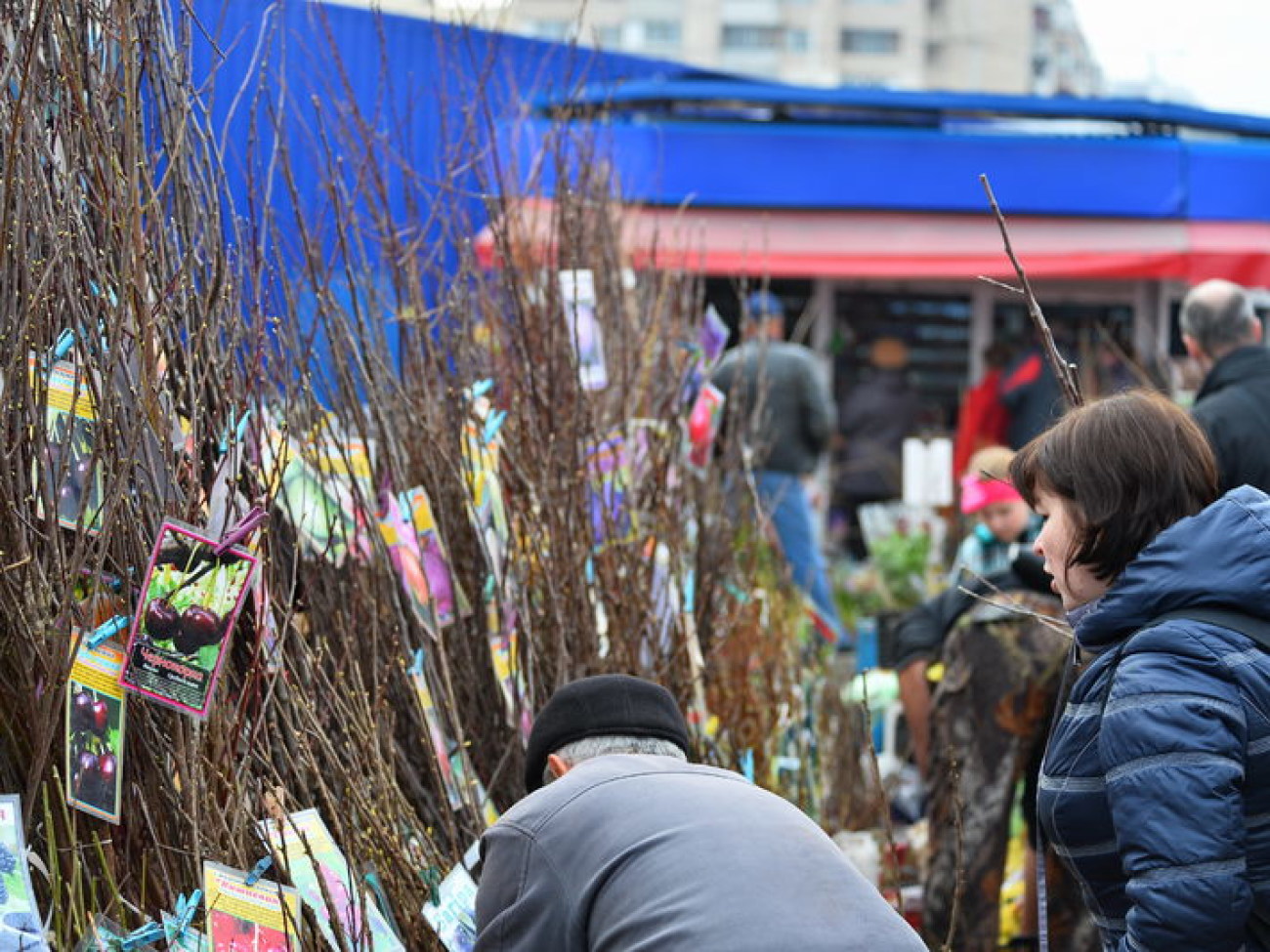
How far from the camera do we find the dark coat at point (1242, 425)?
4020mm

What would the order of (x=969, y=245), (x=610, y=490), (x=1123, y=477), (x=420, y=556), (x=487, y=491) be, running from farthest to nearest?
(x=969, y=245)
(x=610, y=490)
(x=487, y=491)
(x=420, y=556)
(x=1123, y=477)

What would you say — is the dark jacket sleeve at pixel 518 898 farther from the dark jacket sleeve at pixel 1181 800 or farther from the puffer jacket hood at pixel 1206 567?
the puffer jacket hood at pixel 1206 567

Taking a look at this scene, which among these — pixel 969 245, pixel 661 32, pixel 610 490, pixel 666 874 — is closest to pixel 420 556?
pixel 610 490

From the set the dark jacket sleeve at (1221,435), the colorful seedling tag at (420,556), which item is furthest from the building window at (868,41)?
the colorful seedling tag at (420,556)

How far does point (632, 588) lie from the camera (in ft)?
11.1

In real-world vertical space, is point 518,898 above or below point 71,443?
below

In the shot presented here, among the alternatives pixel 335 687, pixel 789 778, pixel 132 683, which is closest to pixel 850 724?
pixel 789 778

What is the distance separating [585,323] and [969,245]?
5436 mm

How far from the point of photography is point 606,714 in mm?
2254

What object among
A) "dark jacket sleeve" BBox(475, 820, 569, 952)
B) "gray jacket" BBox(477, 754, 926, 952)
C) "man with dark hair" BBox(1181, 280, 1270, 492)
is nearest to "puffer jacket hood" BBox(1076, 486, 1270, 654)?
"gray jacket" BBox(477, 754, 926, 952)

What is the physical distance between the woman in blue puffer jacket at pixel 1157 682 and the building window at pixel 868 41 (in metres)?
70.4

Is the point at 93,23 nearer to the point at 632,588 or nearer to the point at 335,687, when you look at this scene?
the point at 335,687

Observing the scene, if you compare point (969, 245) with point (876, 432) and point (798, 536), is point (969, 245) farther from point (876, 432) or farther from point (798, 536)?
point (798, 536)

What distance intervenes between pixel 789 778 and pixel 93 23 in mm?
2383
